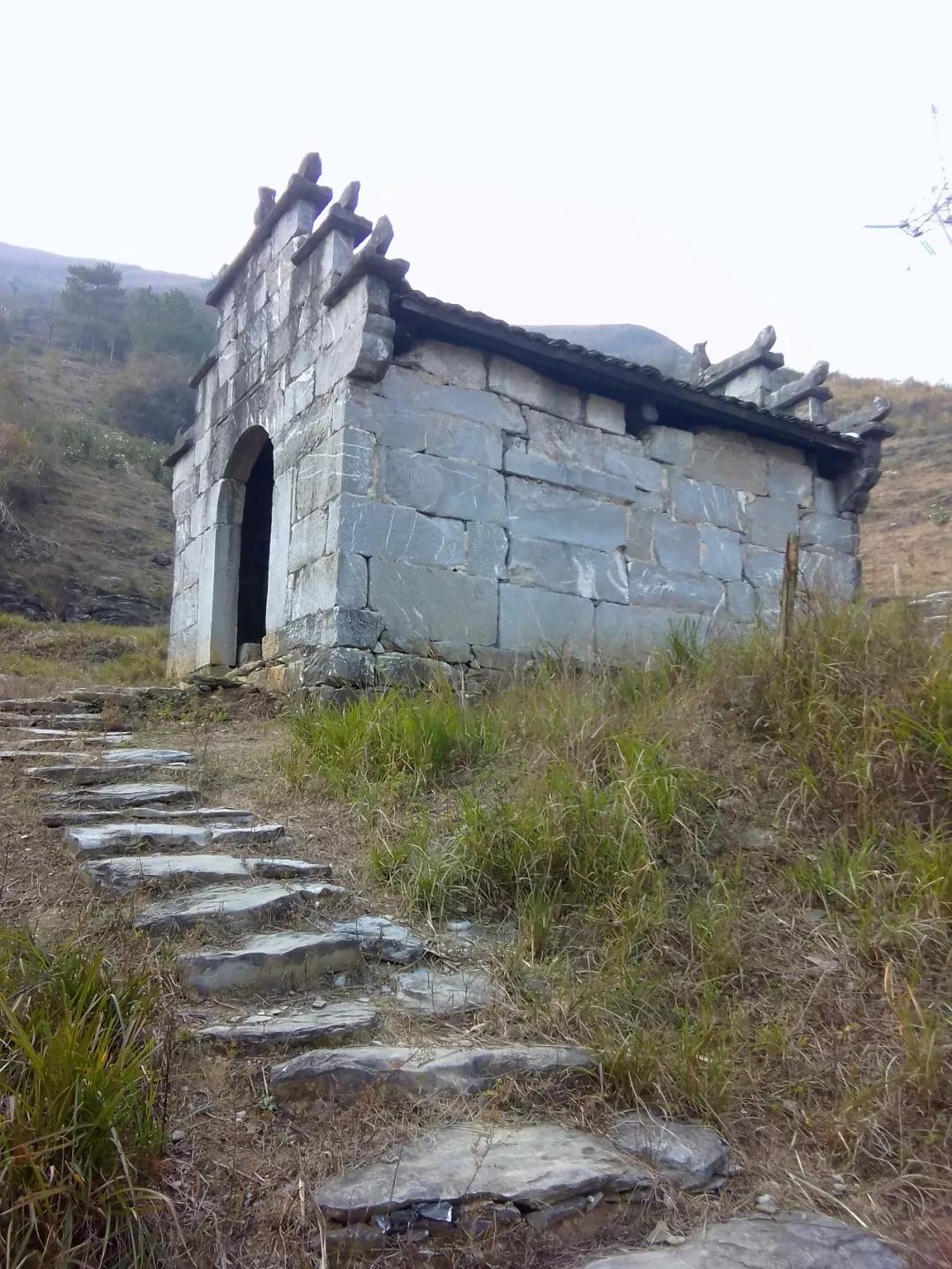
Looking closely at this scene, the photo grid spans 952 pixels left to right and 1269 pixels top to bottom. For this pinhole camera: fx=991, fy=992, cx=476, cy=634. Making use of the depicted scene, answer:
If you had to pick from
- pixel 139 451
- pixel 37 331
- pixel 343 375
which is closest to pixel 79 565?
pixel 139 451

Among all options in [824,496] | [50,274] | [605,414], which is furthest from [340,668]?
[50,274]

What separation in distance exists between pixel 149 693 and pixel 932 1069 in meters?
5.69

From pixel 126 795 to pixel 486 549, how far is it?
3410 mm

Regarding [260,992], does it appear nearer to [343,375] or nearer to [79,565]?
[343,375]

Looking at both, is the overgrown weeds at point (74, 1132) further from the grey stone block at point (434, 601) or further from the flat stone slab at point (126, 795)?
the grey stone block at point (434, 601)

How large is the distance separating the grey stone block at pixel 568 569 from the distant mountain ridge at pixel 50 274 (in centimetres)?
4964

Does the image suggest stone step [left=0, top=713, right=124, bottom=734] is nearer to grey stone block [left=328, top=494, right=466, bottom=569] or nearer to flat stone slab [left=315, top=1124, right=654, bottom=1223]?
grey stone block [left=328, top=494, right=466, bottom=569]

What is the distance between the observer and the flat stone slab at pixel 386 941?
309cm

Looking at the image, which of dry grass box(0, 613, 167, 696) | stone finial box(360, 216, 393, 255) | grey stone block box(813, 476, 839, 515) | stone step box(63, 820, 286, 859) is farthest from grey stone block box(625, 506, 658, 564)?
dry grass box(0, 613, 167, 696)

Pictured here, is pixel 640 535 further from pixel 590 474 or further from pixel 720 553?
pixel 720 553

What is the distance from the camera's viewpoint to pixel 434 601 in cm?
668

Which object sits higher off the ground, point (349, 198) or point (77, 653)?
point (349, 198)

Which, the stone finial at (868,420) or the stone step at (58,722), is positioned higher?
the stone finial at (868,420)

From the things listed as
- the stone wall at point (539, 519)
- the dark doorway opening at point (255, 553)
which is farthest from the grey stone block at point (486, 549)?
the dark doorway opening at point (255, 553)
